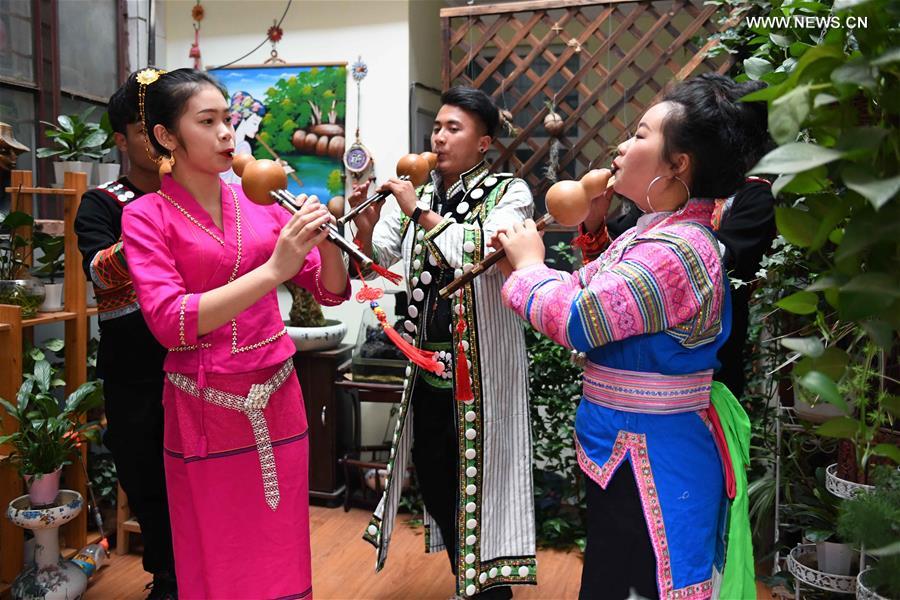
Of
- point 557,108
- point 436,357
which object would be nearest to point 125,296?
point 436,357

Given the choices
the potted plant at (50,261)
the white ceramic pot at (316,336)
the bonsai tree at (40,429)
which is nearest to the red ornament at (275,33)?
the white ceramic pot at (316,336)

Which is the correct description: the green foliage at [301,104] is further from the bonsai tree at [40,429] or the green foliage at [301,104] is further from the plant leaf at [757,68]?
the plant leaf at [757,68]

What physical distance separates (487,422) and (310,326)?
133cm

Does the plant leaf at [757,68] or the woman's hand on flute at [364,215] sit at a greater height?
the plant leaf at [757,68]

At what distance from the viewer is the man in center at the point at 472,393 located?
2.20 meters

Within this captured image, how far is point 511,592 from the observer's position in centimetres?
243

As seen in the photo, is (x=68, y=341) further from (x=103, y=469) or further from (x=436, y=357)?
(x=436, y=357)

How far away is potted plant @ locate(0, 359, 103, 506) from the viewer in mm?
2254

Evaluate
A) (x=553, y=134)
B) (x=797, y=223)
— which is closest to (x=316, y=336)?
(x=553, y=134)

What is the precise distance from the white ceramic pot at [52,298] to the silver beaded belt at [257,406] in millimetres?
1221

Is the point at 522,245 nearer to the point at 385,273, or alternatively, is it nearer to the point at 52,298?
the point at 385,273

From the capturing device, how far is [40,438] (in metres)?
2.27

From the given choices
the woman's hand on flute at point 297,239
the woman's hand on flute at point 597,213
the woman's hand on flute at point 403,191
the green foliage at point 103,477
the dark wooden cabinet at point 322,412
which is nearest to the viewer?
the woman's hand on flute at point 297,239

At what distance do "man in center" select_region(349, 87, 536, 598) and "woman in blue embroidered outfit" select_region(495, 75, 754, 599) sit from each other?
0.85 metres
